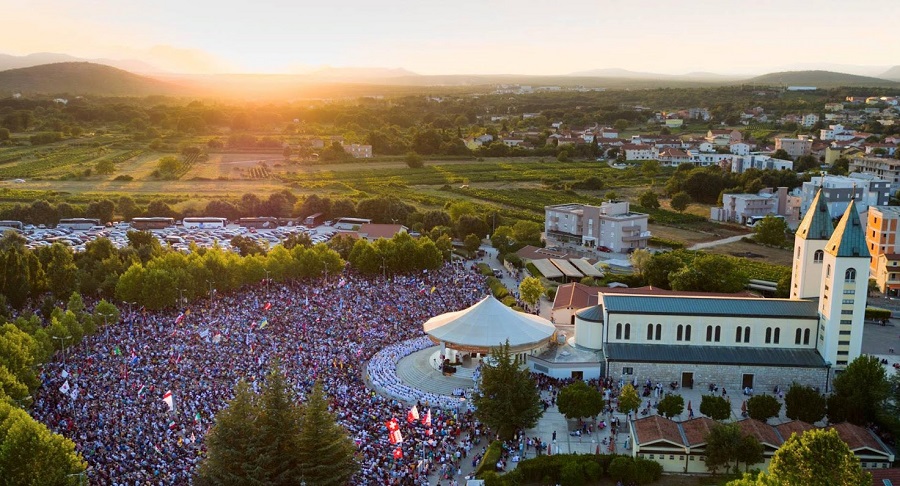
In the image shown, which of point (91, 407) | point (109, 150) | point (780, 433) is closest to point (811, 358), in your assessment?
point (780, 433)

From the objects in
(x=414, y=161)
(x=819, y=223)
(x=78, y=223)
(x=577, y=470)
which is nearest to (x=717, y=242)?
(x=819, y=223)

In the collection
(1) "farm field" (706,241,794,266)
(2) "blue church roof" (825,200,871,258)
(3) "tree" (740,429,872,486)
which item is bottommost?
(1) "farm field" (706,241,794,266)

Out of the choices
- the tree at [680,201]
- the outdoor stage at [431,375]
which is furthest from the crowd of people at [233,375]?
the tree at [680,201]

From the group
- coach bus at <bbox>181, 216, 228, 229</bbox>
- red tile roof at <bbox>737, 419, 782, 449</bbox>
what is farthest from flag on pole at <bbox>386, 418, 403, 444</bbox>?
coach bus at <bbox>181, 216, 228, 229</bbox>

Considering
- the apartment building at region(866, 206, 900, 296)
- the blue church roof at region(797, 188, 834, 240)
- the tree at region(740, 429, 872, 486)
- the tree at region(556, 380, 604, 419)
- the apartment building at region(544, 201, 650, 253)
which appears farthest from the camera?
the apartment building at region(544, 201, 650, 253)

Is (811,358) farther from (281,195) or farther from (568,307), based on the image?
(281,195)

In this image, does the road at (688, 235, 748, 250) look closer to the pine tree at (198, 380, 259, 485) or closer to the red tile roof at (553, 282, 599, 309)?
the red tile roof at (553, 282, 599, 309)

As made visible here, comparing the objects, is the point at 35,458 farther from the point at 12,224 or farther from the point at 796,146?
the point at 796,146
